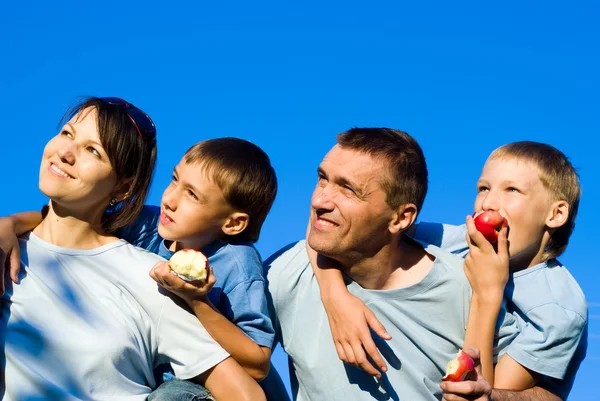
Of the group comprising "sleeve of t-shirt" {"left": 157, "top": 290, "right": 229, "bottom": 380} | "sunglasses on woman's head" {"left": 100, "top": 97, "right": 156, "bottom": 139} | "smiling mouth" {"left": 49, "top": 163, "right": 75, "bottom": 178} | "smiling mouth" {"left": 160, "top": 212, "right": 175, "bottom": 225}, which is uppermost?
"sunglasses on woman's head" {"left": 100, "top": 97, "right": 156, "bottom": 139}

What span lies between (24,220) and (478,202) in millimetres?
2855

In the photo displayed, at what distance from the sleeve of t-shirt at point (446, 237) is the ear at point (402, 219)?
39 cm

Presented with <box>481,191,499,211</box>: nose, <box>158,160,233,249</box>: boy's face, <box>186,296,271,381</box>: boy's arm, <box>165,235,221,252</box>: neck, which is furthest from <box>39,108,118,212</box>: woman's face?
<box>481,191,499,211</box>: nose

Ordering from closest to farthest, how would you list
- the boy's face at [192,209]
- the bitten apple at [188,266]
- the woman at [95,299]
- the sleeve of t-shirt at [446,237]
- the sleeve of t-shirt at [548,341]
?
the bitten apple at [188,266] → the woman at [95,299] → the sleeve of t-shirt at [548,341] → the boy's face at [192,209] → the sleeve of t-shirt at [446,237]

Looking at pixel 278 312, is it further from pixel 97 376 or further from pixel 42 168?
pixel 42 168

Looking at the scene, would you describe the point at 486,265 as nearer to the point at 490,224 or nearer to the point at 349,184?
the point at 490,224

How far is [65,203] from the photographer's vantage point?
15.2 feet

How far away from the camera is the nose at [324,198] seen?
502 centimetres

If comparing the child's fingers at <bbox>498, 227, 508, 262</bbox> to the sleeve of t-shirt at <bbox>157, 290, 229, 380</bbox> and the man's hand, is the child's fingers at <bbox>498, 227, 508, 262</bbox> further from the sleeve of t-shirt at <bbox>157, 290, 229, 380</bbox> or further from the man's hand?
the sleeve of t-shirt at <bbox>157, 290, 229, 380</bbox>

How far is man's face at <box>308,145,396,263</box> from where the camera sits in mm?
4992

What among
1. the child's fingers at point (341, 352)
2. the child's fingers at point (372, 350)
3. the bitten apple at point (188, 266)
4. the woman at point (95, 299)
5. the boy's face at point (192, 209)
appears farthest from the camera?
the boy's face at point (192, 209)

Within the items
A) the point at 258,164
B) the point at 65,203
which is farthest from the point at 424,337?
the point at 65,203

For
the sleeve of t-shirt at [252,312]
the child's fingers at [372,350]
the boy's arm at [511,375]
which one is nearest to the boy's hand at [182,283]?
the sleeve of t-shirt at [252,312]

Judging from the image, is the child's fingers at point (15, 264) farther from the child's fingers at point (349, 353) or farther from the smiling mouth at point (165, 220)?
the child's fingers at point (349, 353)
